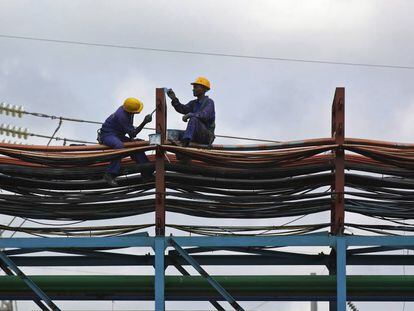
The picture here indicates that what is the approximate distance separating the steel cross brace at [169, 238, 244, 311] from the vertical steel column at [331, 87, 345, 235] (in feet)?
9.02

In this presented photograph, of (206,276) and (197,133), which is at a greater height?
(197,133)

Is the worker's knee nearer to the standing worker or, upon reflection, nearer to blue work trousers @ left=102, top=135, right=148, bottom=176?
blue work trousers @ left=102, top=135, right=148, bottom=176

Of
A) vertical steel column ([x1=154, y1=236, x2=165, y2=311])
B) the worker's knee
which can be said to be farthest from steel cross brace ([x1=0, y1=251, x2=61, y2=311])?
the worker's knee

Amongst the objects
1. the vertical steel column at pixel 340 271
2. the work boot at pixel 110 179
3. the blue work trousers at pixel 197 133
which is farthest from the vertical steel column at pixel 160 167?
the vertical steel column at pixel 340 271

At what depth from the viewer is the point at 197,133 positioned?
1060 inches

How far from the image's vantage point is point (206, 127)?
2720 cm

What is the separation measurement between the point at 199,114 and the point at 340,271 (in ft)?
15.6

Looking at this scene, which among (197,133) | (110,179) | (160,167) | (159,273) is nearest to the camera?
(159,273)

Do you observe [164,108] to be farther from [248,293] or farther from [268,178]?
Result: [248,293]

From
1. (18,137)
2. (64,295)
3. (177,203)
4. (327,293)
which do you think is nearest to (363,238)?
(327,293)

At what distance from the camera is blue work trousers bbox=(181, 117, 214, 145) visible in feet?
87.8

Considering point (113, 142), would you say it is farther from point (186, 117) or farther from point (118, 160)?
point (186, 117)

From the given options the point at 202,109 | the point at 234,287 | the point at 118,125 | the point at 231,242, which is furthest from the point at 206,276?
the point at 118,125

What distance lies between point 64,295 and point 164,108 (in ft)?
16.6
